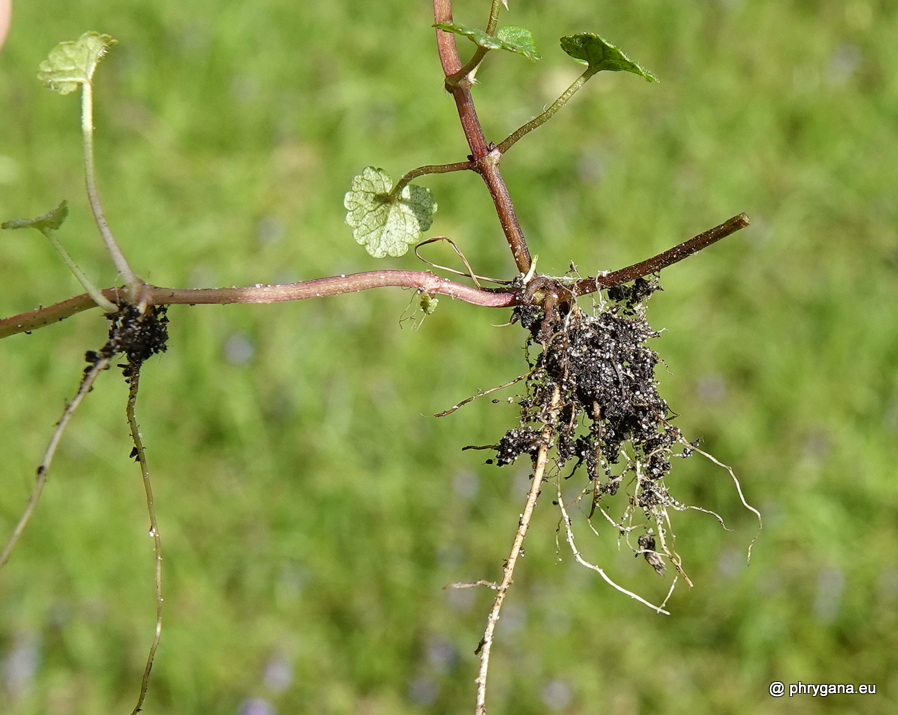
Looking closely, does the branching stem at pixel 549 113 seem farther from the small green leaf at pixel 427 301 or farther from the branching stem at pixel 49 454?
the branching stem at pixel 49 454

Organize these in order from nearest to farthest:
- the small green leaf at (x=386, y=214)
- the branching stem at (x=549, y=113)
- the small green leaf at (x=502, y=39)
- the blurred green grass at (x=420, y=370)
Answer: the small green leaf at (x=502, y=39)
the branching stem at (x=549, y=113)
the small green leaf at (x=386, y=214)
the blurred green grass at (x=420, y=370)

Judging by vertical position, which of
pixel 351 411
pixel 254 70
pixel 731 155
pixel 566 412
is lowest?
pixel 566 412

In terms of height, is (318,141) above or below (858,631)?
above

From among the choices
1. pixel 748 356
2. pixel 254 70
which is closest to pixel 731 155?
pixel 748 356

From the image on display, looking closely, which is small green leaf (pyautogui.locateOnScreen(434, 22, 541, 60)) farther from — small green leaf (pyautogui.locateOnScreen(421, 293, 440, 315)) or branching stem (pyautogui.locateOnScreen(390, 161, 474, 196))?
small green leaf (pyautogui.locateOnScreen(421, 293, 440, 315))

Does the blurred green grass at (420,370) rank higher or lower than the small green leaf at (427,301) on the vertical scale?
higher

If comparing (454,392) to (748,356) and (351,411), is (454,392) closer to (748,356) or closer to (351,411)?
(351,411)

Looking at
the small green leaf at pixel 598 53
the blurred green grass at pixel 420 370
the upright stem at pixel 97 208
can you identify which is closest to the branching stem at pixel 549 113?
the small green leaf at pixel 598 53
